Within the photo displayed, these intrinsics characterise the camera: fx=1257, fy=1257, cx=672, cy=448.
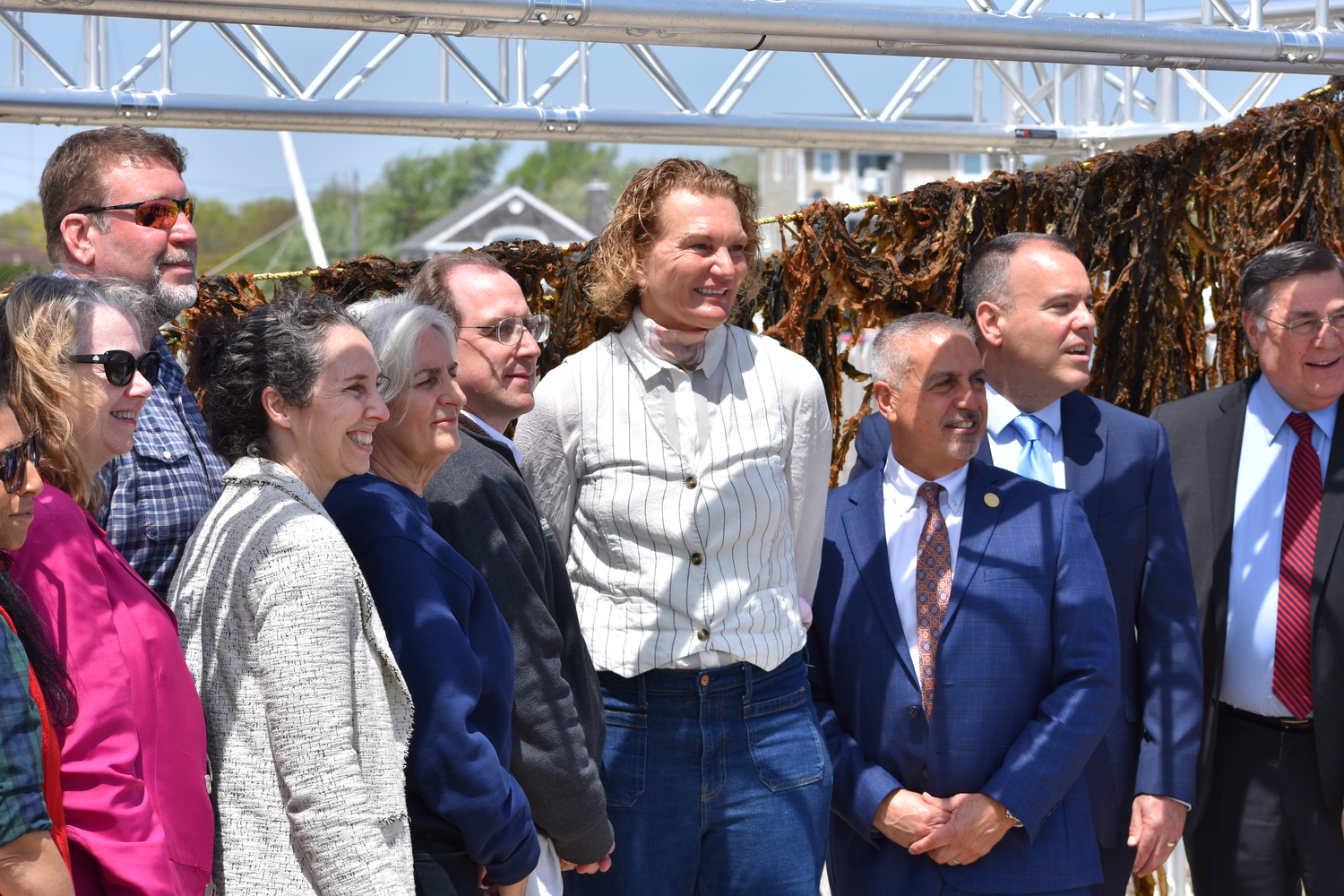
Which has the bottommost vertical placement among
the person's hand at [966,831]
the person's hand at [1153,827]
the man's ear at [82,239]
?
the person's hand at [1153,827]

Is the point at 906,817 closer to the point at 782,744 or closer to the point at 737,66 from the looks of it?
the point at 782,744

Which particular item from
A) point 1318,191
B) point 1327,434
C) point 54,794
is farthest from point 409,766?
point 1318,191

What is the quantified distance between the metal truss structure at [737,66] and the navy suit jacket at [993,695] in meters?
1.36

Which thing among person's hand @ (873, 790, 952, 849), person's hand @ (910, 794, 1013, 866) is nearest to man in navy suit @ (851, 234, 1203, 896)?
person's hand @ (910, 794, 1013, 866)

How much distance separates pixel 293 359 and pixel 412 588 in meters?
0.48

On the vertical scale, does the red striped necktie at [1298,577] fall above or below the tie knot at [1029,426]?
below

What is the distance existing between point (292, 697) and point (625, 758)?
98 centimetres

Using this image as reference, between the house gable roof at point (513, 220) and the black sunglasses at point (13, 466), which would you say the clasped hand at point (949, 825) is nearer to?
the black sunglasses at point (13, 466)

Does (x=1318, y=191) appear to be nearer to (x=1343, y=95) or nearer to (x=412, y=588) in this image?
(x=1343, y=95)

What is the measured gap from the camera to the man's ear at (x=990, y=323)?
12.1 ft

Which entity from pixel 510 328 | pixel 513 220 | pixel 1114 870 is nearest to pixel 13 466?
pixel 510 328

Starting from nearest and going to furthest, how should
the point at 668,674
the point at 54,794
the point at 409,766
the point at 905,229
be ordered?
the point at 54,794 < the point at 409,766 < the point at 668,674 < the point at 905,229

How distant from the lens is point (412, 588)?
90.7 inches

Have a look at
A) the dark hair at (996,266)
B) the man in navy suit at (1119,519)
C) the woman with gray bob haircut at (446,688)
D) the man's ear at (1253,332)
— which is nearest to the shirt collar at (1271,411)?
the man's ear at (1253,332)
